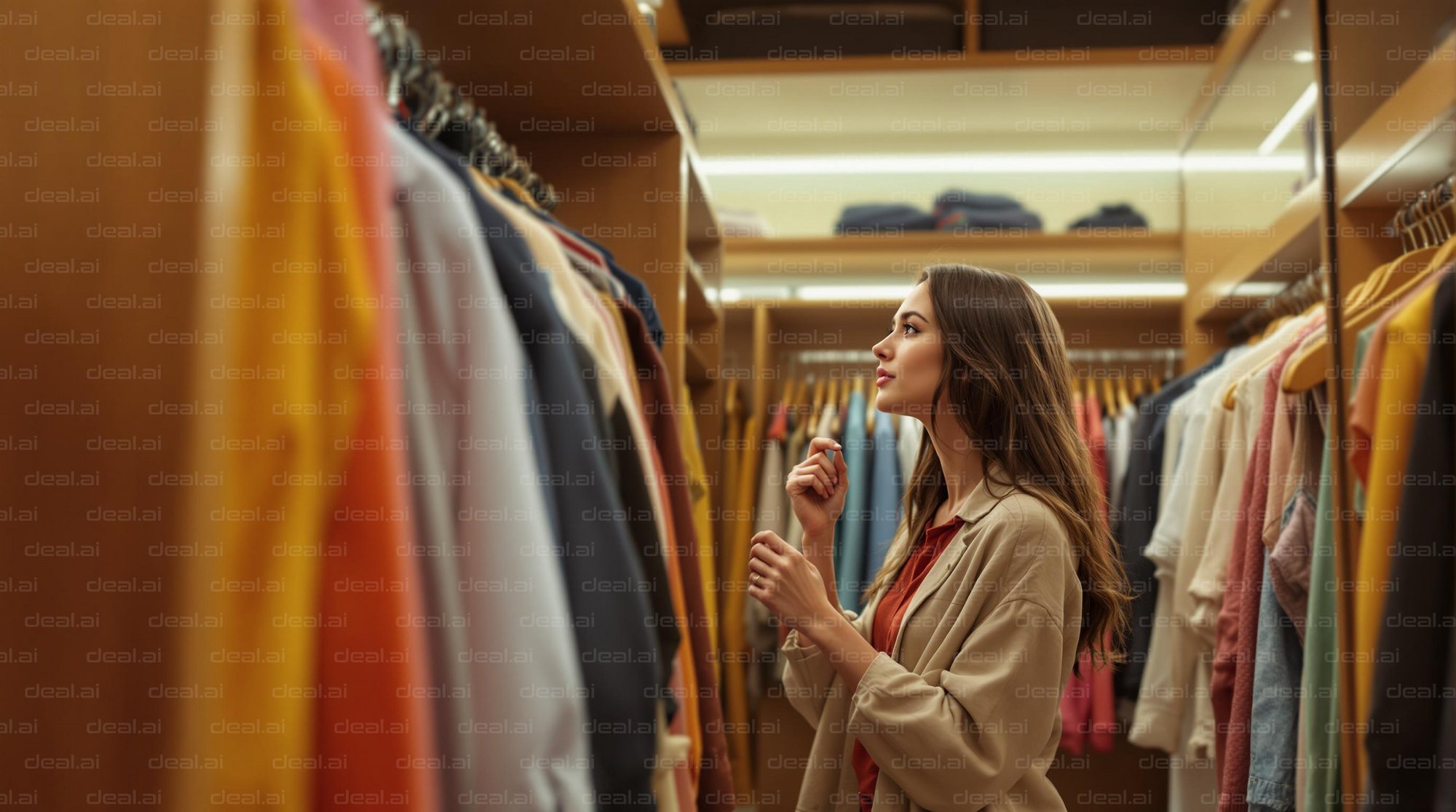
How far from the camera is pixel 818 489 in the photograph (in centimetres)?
120

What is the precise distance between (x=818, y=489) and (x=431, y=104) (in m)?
0.65

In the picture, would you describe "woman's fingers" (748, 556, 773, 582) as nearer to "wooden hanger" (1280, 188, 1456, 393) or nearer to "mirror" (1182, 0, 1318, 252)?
"wooden hanger" (1280, 188, 1456, 393)

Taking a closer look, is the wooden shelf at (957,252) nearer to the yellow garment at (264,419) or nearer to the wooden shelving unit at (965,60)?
the wooden shelving unit at (965,60)

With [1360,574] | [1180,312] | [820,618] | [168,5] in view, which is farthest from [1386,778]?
[1180,312]

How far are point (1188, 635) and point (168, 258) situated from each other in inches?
78.9

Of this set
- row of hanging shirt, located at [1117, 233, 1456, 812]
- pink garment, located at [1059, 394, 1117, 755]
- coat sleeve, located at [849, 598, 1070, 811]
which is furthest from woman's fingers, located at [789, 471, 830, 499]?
pink garment, located at [1059, 394, 1117, 755]

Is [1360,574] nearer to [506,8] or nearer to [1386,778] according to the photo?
[1386,778]

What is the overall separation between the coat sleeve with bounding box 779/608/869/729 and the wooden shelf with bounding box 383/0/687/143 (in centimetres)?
90

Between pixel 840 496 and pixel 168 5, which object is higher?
pixel 168 5

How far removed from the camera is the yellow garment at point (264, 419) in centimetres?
50

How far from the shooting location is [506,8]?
4.45 ft

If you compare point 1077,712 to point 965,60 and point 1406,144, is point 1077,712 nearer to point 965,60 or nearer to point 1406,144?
point 1406,144

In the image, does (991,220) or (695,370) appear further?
(991,220)

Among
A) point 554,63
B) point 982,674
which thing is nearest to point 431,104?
point 554,63
